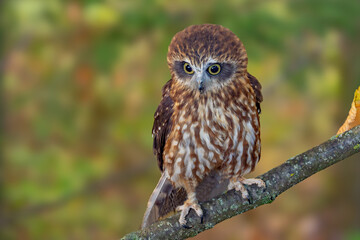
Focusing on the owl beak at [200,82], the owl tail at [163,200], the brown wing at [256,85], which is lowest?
the owl tail at [163,200]

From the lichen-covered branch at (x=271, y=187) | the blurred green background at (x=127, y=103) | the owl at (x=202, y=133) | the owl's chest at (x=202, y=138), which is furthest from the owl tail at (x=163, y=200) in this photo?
the blurred green background at (x=127, y=103)

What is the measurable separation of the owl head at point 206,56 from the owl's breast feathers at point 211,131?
9cm

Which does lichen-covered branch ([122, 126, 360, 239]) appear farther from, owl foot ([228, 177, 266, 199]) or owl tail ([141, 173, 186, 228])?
owl tail ([141, 173, 186, 228])

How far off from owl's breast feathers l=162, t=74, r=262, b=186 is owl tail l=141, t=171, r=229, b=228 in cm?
9

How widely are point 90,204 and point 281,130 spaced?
9.31 feet

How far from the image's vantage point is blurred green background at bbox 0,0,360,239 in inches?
181

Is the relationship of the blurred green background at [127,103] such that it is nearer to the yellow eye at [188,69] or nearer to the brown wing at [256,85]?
the brown wing at [256,85]

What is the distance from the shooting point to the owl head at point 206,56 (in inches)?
87.1

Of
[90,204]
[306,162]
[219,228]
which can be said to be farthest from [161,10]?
[219,228]

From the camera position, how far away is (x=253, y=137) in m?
2.75

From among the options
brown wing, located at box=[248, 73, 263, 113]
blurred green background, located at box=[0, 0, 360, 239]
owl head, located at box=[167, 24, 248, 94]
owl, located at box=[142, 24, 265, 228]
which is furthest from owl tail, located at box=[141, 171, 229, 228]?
blurred green background, located at box=[0, 0, 360, 239]

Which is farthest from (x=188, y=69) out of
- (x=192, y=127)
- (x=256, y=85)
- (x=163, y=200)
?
(x=163, y=200)

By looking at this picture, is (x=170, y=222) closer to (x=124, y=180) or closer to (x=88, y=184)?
(x=88, y=184)

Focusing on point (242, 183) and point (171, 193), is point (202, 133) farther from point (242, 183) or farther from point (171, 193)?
point (171, 193)
